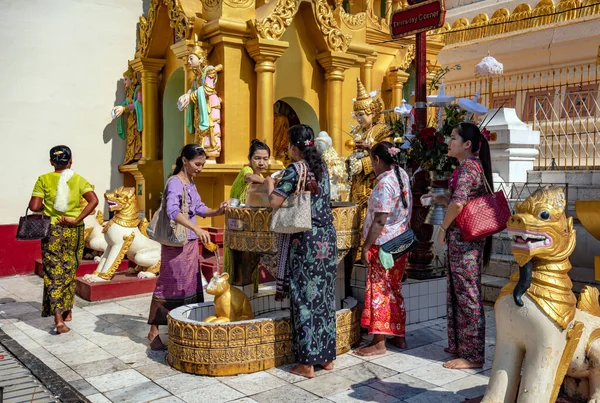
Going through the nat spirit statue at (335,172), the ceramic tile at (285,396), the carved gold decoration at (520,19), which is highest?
the carved gold decoration at (520,19)

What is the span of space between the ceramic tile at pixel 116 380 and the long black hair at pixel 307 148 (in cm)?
197

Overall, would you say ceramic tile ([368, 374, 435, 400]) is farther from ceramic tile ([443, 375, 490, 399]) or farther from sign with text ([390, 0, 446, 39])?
sign with text ([390, 0, 446, 39])

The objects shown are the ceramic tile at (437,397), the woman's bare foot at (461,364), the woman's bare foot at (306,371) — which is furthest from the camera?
the woman's bare foot at (461,364)

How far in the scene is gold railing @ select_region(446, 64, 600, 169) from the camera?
11.0m

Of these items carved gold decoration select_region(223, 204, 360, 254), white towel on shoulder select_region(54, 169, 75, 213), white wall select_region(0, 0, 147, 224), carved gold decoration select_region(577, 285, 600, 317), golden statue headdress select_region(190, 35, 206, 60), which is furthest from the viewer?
white wall select_region(0, 0, 147, 224)

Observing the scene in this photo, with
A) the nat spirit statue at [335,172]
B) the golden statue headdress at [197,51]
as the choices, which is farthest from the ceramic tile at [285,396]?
the golden statue headdress at [197,51]

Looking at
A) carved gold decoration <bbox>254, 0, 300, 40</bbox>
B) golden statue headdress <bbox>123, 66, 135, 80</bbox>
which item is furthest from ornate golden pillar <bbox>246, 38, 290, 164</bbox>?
golden statue headdress <bbox>123, 66, 135, 80</bbox>

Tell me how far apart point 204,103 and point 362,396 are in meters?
5.24

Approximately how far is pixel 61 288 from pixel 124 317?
803 mm

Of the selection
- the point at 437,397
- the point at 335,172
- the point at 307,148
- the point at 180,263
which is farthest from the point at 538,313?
the point at 335,172

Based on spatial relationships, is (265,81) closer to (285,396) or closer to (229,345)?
(229,345)

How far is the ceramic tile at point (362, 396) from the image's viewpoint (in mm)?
4090

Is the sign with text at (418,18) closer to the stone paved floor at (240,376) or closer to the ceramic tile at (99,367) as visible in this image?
the stone paved floor at (240,376)

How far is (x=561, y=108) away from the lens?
474 inches
